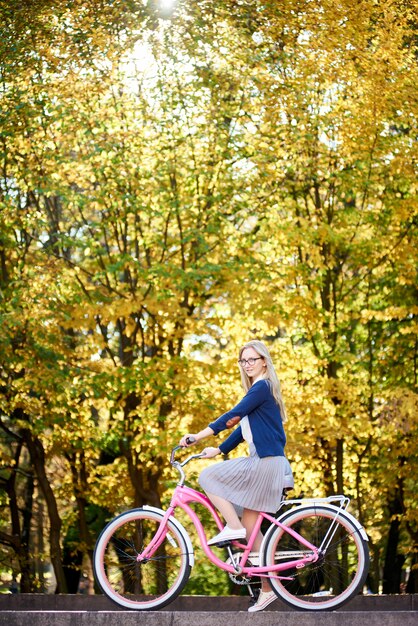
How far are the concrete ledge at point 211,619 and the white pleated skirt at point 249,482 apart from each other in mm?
872

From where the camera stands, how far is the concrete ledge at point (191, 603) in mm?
9836

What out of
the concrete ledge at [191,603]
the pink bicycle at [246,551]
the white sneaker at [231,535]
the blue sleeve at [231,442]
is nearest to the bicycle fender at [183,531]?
the pink bicycle at [246,551]

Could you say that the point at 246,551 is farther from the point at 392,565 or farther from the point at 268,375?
the point at 392,565

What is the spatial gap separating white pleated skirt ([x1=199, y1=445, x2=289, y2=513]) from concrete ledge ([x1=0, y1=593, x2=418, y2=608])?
3.91 m

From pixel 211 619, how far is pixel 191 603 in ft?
15.6

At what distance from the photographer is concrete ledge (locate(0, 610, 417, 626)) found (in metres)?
5.41

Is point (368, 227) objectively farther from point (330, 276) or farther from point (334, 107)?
point (334, 107)

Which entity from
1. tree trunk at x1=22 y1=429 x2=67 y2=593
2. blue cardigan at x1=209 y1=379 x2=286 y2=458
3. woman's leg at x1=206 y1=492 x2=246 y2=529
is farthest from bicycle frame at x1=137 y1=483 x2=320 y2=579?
tree trunk at x1=22 y1=429 x2=67 y2=593

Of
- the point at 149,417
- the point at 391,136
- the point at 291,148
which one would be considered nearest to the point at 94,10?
the point at 291,148

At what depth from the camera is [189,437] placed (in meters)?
6.41

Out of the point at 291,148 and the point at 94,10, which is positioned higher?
the point at 94,10

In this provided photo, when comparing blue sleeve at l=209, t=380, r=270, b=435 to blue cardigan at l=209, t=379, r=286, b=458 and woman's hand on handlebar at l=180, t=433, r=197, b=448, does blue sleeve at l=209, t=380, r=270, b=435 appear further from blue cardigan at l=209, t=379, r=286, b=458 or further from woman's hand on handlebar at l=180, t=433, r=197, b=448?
woman's hand on handlebar at l=180, t=433, r=197, b=448

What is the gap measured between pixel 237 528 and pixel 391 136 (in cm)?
913

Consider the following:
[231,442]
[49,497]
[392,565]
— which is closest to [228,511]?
[231,442]
